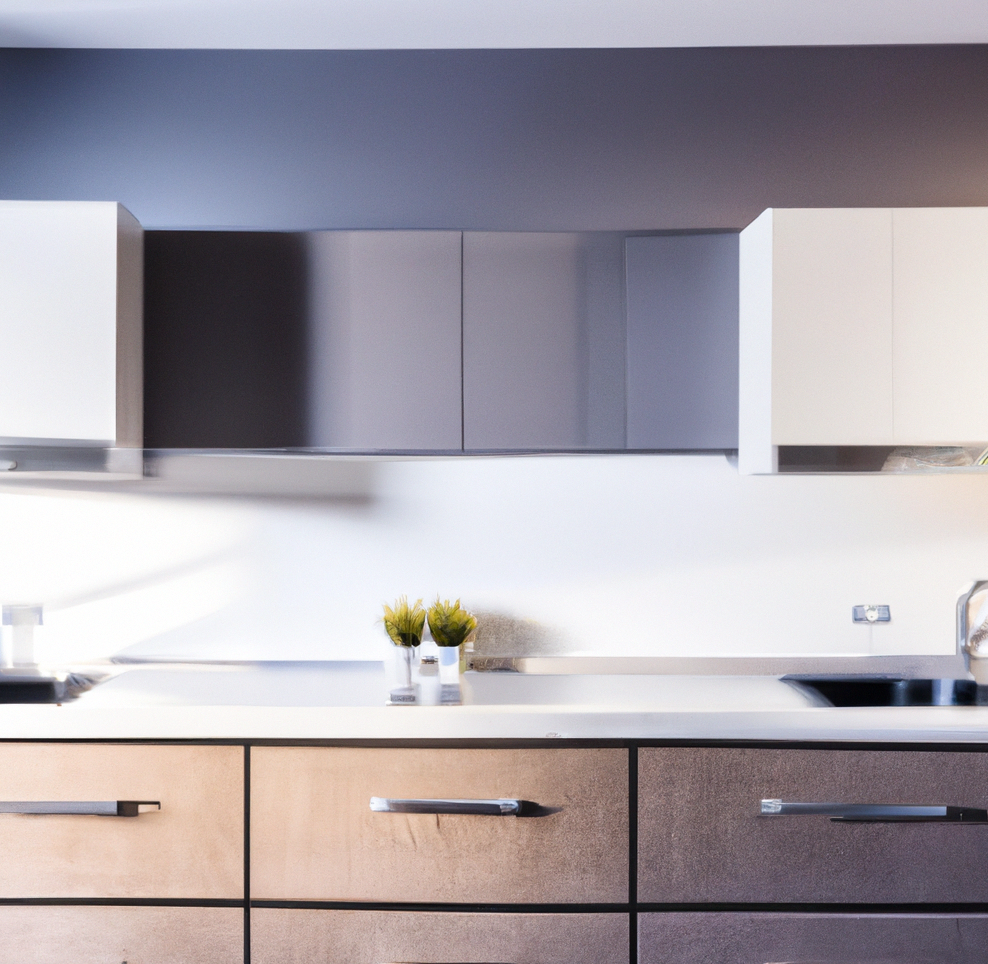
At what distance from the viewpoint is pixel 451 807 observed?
1.64 m

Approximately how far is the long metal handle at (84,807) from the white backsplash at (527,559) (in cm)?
62

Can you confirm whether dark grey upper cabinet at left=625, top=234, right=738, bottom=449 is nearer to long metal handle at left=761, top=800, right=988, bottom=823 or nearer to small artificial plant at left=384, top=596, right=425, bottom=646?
small artificial plant at left=384, top=596, right=425, bottom=646

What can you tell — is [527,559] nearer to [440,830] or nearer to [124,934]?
[440,830]

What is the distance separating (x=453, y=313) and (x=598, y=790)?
115 cm

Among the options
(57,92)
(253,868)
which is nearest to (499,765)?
(253,868)

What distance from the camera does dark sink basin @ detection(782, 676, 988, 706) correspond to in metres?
2.15

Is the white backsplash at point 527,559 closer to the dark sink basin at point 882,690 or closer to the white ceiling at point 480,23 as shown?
the dark sink basin at point 882,690

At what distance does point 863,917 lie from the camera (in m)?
1.65

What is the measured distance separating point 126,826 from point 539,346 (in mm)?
1400

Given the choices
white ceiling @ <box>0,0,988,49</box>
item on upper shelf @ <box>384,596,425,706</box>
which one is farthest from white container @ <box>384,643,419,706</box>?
white ceiling @ <box>0,0,988,49</box>

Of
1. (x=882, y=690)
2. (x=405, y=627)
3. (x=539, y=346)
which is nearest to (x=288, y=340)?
(x=539, y=346)

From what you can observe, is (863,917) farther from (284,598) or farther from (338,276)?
(338,276)

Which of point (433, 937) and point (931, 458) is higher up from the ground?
point (931, 458)

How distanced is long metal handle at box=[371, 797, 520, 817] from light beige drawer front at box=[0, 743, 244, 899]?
0.99ft
